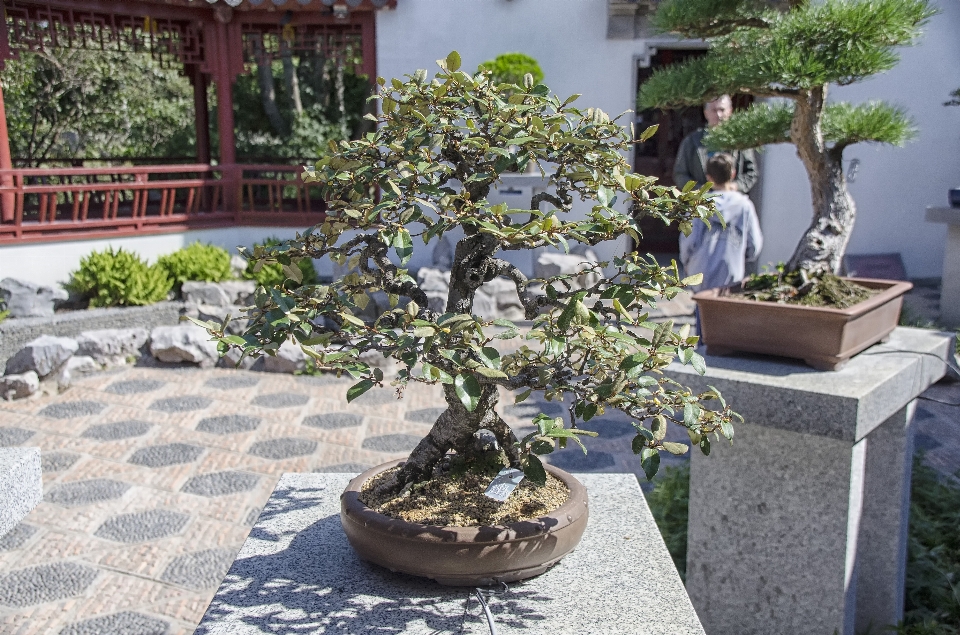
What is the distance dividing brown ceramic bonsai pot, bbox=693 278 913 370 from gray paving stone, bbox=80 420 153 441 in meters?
3.78

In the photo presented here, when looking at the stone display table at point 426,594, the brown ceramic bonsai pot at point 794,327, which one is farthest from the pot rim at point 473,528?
the brown ceramic bonsai pot at point 794,327

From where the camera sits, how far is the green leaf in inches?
56.6

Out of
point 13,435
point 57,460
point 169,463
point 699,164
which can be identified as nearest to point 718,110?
point 699,164

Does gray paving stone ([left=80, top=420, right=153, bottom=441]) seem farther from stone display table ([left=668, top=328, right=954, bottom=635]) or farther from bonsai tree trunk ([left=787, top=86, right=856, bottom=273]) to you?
bonsai tree trunk ([left=787, top=86, right=856, bottom=273])

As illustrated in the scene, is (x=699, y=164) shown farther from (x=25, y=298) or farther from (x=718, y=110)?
(x=25, y=298)

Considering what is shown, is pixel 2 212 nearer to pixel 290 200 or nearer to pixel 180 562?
pixel 290 200

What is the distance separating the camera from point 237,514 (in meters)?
4.13

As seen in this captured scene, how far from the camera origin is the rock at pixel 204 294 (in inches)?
301

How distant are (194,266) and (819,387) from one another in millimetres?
6500

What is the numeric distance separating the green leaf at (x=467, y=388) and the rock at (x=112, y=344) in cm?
573

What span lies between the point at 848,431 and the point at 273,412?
4056mm

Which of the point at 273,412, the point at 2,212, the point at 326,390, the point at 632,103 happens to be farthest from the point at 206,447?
the point at 632,103

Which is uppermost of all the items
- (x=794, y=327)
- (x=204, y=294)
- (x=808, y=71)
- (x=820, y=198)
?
(x=808, y=71)

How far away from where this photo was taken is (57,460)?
4.74 meters
